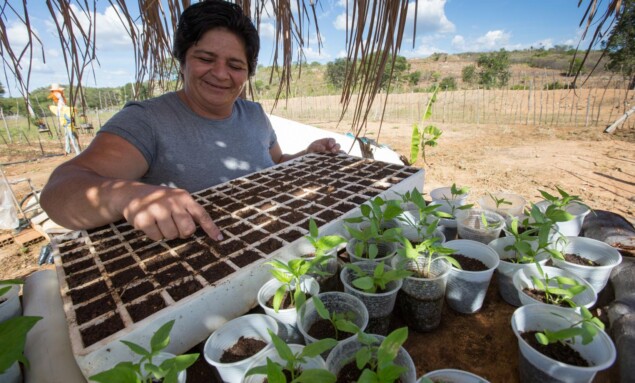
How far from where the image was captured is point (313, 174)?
4.73 feet

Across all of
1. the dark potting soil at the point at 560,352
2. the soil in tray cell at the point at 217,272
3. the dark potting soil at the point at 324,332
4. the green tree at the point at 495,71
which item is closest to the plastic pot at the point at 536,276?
the dark potting soil at the point at 560,352

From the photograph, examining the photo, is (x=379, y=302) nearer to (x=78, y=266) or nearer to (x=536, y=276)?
(x=536, y=276)

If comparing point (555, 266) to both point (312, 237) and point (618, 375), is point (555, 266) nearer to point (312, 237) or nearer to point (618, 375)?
point (618, 375)

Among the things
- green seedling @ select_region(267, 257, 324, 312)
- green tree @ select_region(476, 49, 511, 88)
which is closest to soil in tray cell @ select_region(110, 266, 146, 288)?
green seedling @ select_region(267, 257, 324, 312)

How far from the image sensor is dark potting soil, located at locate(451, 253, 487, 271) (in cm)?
83

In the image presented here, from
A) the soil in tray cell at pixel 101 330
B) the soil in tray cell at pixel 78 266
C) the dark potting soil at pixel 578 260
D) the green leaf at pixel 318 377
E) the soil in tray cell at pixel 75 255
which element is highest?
the soil in tray cell at pixel 75 255

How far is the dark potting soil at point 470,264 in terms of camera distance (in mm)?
835

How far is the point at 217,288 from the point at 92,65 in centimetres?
80

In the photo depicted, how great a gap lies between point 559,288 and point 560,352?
0.17 metres

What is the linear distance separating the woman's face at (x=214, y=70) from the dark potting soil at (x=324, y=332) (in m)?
1.26

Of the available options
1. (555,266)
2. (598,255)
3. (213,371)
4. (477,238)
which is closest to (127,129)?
(213,371)

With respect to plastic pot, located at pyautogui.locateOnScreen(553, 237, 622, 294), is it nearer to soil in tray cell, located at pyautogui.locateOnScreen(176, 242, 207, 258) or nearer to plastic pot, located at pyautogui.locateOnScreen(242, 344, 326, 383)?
plastic pot, located at pyautogui.locateOnScreen(242, 344, 326, 383)

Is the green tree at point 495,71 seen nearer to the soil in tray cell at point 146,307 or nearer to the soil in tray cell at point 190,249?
the soil in tray cell at point 190,249

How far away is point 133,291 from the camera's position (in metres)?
0.69
